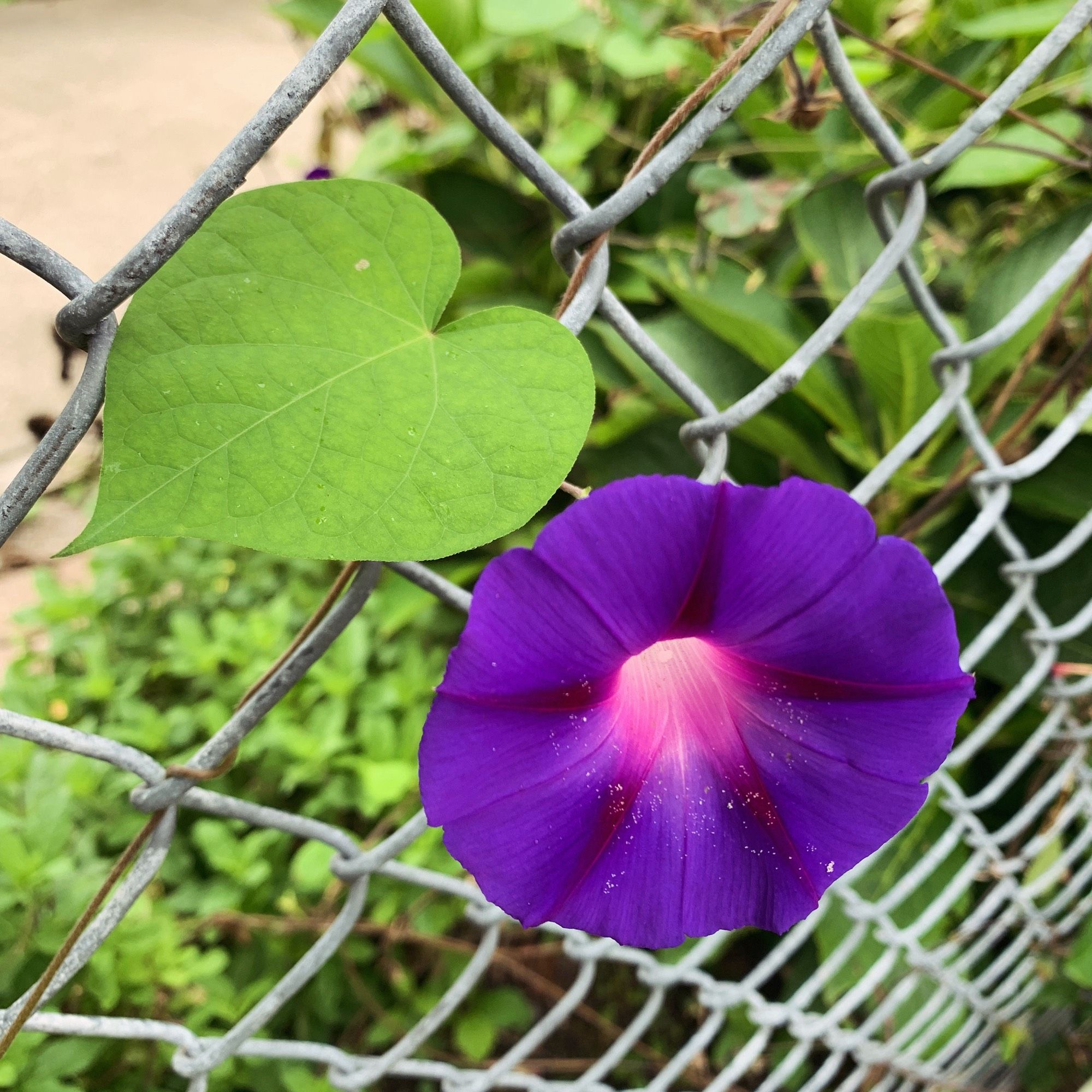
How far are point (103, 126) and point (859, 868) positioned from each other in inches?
153

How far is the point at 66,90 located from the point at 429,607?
354 centimetres

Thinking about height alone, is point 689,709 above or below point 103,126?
below

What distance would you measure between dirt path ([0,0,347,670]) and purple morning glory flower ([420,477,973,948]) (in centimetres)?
130

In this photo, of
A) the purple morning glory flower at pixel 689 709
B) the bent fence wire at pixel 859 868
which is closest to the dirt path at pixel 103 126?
the bent fence wire at pixel 859 868

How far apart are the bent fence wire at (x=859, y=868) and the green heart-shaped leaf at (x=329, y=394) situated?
0.03 m

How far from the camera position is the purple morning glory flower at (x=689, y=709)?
351 millimetres

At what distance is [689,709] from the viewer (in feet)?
1.41

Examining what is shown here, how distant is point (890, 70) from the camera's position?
4.30 ft

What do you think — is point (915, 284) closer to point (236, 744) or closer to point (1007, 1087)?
point (236, 744)

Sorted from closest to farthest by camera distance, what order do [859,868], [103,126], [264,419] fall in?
[264,419]
[859,868]
[103,126]

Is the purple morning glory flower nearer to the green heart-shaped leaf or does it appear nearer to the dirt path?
the green heart-shaped leaf

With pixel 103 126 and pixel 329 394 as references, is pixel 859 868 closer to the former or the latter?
pixel 329 394

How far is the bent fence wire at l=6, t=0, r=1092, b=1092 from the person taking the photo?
1.02ft

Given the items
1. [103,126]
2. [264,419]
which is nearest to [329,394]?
[264,419]
